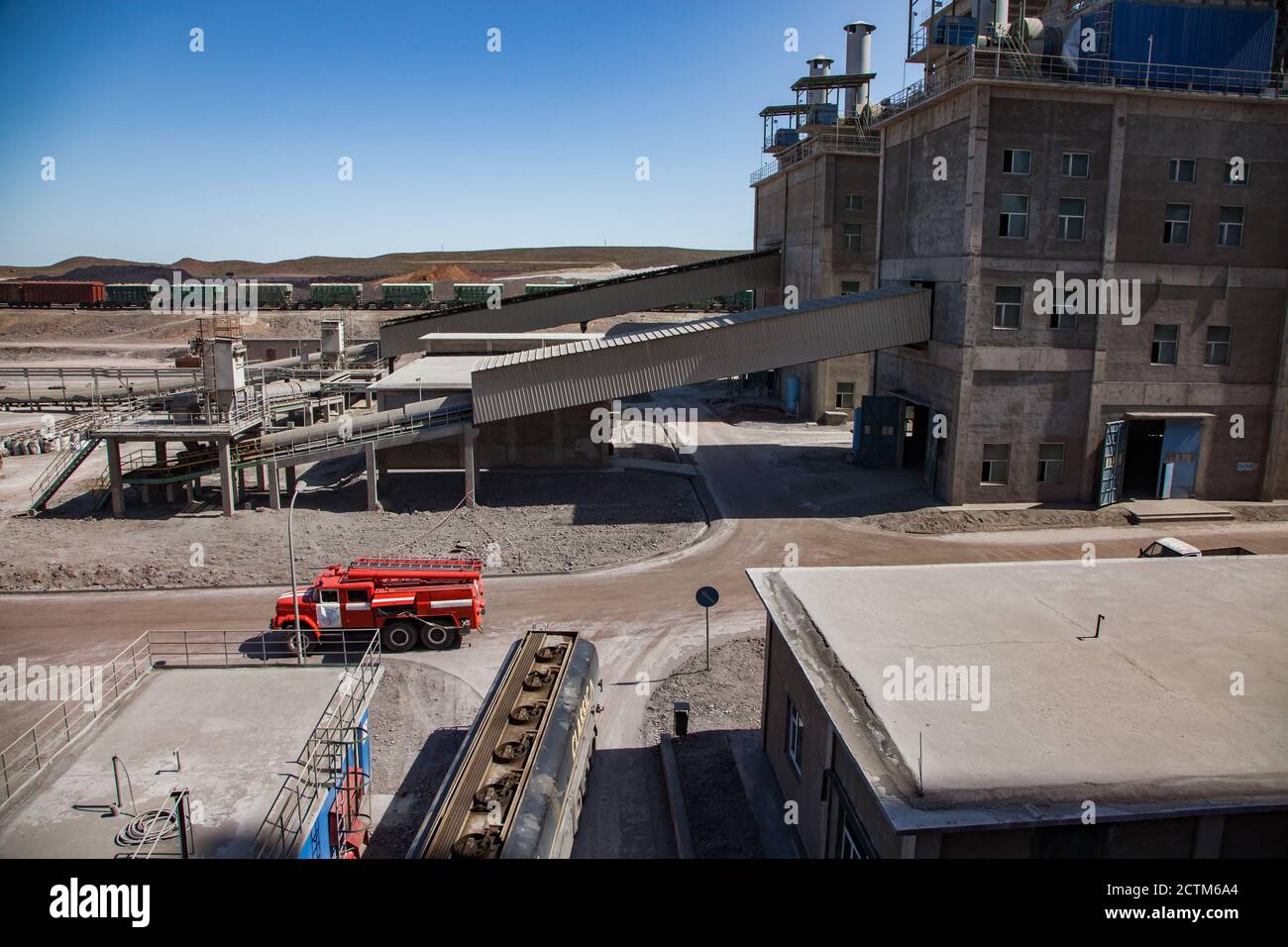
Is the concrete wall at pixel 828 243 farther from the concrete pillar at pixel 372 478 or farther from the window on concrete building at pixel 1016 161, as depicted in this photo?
the concrete pillar at pixel 372 478

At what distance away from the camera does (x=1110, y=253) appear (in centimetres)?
3291

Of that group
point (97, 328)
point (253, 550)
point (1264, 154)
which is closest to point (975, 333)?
point (1264, 154)

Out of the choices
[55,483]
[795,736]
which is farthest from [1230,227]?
[55,483]

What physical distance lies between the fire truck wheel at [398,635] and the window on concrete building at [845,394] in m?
37.1

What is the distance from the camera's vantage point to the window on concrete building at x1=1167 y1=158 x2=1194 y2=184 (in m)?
33.0

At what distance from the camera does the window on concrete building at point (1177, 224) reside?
1310 inches

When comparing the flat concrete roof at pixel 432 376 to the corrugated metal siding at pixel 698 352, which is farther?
the flat concrete roof at pixel 432 376

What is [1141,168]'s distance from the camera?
32.8 m

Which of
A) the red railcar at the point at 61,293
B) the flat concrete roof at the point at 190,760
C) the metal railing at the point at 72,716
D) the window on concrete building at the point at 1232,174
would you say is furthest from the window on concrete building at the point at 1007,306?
the red railcar at the point at 61,293

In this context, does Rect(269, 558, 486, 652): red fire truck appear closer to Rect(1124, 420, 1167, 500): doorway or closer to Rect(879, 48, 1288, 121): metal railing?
Rect(879, 48, 1288, 121): metal railing

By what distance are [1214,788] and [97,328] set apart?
108 meters

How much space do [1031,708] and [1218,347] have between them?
29794 millimetres

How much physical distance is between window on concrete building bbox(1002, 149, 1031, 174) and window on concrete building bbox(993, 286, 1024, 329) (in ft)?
14.3
